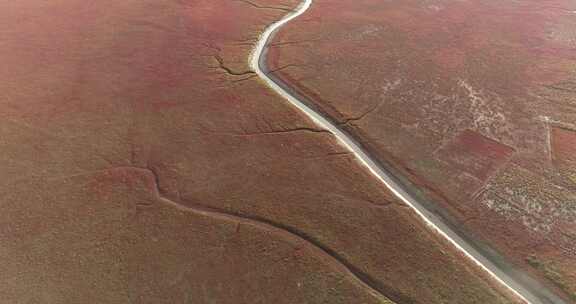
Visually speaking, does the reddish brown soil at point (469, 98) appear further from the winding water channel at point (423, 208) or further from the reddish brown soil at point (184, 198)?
the reddish brown soil at point (184, 198)

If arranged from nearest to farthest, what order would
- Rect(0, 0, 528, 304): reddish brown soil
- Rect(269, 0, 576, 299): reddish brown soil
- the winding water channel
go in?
the winding water channel
Rect(0, 0, 528, 304): reddish brown soil
Rect(269, 0, 576, 299): reddish brown soil

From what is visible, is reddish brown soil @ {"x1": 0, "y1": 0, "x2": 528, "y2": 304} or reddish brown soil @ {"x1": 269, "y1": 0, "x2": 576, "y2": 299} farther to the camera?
reddish brown soil @ {"x1": 269, "y1": 0, "x2": 576, "y2": 299}

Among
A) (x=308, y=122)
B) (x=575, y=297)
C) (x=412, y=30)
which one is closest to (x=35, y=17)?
(x=308, y=122)

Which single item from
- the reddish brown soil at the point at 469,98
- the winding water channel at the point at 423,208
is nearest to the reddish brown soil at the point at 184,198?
the winding water channel at the point at 423,208

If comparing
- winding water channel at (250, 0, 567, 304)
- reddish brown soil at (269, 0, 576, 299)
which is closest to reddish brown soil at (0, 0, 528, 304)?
winding water channel at (250, 0, 567, 304)

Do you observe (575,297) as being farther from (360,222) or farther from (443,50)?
(443,50)

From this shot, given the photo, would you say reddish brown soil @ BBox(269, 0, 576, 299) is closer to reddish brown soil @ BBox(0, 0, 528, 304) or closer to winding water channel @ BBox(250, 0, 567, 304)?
winding water channel @ BBox(250, 0, 567, 304)
